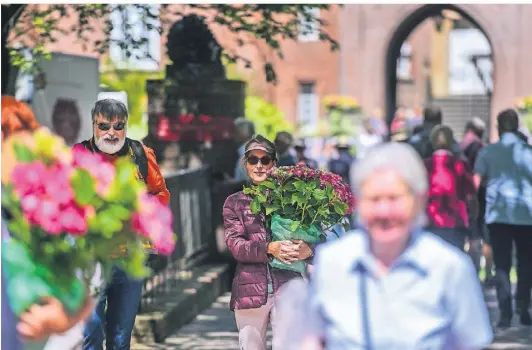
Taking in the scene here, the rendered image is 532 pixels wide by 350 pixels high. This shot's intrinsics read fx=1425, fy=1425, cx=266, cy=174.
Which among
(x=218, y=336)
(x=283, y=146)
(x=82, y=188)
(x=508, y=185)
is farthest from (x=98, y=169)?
(x=283, y=146)

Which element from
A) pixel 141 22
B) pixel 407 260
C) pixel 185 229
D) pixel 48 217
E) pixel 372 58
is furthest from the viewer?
pixel 372 58

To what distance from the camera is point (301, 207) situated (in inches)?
295

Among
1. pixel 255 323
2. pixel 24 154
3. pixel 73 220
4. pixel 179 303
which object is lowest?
pixel 179 303

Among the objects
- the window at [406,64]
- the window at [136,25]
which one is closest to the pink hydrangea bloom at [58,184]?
the window at [136,25]

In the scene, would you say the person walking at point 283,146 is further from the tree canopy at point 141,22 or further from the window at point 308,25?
the window at point 308,25

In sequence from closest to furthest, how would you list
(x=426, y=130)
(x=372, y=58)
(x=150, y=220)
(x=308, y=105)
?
(x=150, y=220) → (x=426, y=130) → (x=372, y=58) → (x=308, y=105)

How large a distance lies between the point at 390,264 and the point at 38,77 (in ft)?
32.8

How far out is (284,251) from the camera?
735 centimetres

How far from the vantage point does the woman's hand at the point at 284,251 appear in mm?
7352

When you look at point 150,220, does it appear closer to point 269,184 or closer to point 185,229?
point 269,184

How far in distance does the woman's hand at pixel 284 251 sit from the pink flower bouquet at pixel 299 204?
3.0 inches

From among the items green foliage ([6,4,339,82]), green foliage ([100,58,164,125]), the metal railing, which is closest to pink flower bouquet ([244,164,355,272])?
the metal railing

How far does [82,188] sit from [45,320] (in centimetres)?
45

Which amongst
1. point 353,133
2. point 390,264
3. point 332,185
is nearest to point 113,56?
point 353,133
